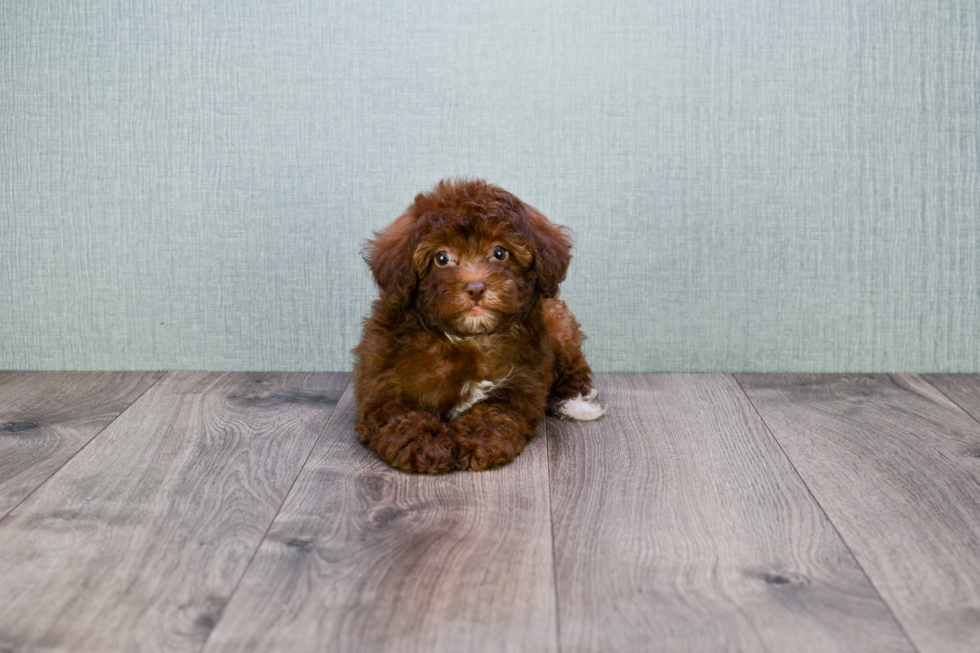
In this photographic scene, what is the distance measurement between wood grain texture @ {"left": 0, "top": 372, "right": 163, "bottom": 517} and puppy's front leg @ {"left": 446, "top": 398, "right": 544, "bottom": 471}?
2.96ft

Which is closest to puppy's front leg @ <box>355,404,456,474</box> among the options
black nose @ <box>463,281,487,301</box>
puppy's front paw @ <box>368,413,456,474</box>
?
puppy's front paw @ <box>368,413,456,474</box>

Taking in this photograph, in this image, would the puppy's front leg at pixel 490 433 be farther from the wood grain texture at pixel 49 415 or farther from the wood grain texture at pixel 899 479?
the wood grain texture at pixel 49 415

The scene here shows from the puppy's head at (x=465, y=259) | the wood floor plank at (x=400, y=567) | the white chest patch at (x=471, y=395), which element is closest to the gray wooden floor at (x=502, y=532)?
the wood floor plank at (x=400, y=567)

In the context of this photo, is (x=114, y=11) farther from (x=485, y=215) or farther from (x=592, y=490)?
(x=592, y=490)

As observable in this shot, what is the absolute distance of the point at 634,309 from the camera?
9.55 feet

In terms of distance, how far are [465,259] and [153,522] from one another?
0.83 metres

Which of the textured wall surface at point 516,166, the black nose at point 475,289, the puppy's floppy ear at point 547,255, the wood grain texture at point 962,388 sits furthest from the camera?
the textured wall surface at point 516,166

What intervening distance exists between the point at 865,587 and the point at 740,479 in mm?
501

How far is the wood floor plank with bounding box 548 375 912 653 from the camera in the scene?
141cm

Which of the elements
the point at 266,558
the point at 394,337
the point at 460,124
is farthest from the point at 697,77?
the point at 266,558

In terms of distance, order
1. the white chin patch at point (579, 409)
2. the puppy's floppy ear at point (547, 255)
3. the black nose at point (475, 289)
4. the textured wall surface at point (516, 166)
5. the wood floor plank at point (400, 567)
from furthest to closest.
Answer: the textured wall surface at point (516, 166)
the white chin patch at point (579, 409)
the puppy's floppy ear at point (547, 255)
the black nose at point (475, 289)
the wood floor plank at point (400, 567)

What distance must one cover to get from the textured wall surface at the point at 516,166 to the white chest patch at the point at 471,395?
80 cm

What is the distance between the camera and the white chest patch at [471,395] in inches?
85.7

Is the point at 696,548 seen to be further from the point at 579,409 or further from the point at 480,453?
the point at 579,409
